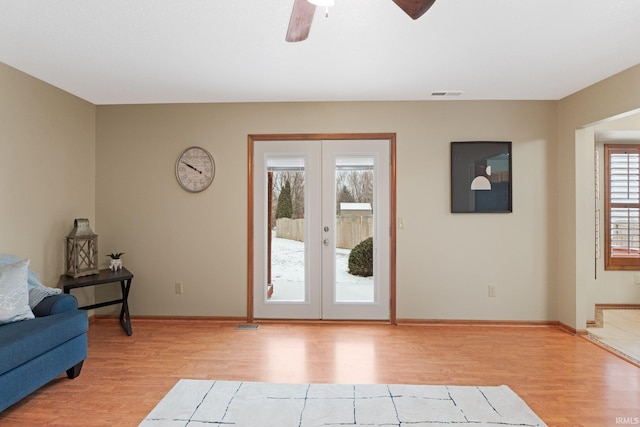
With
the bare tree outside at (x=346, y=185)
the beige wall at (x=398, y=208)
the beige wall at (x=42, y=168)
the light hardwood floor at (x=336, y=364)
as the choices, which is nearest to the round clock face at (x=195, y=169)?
the beige wall at (x=398, y=208)

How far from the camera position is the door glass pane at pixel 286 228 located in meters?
4.11

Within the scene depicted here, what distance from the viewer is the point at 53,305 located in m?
2.68

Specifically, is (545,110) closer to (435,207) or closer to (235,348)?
(435,207)

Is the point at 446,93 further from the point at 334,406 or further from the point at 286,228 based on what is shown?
the point at 334,406

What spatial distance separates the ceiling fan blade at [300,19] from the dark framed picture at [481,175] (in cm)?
263

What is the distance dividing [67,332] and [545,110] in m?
5.03

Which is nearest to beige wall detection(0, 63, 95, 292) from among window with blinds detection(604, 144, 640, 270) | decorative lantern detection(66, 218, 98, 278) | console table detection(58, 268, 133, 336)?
decorative lantern detection(66, 218, 98, 278)

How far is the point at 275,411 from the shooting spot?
2.28 metres

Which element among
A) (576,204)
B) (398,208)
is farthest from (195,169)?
(576,204)

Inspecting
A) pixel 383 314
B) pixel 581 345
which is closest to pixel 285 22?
pixel 383 314

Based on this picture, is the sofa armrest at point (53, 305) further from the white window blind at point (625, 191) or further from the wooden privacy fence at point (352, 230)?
the white window blind at point (625, 191)

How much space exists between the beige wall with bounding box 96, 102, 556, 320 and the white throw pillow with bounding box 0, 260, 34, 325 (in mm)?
1569

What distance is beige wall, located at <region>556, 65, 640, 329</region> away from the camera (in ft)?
11.9

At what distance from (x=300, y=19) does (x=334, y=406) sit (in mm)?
2334
